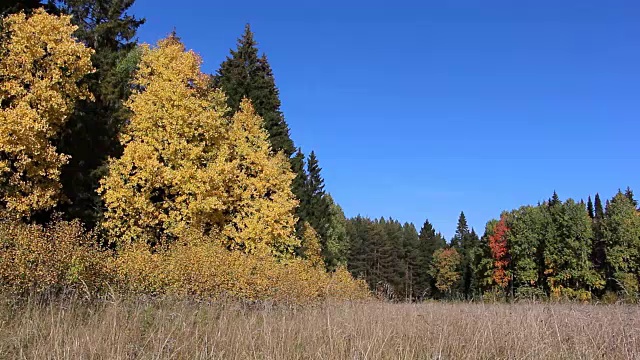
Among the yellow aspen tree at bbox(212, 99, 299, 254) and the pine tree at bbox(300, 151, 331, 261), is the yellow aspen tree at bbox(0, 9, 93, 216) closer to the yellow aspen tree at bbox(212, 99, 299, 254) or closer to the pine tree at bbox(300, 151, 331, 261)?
the yellow aspen tree at bbox(212, 99, 299, 254)

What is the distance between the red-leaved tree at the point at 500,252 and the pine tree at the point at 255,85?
41.7 meters

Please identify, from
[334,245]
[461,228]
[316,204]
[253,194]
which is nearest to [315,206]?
[316,204]

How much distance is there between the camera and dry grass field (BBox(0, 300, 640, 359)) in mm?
4246

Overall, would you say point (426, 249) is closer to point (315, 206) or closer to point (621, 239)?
point (621, 239)

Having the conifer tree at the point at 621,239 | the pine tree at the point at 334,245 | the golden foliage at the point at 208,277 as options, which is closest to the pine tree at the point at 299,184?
the pine tree at the point at 334,245

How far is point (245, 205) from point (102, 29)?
1039cm

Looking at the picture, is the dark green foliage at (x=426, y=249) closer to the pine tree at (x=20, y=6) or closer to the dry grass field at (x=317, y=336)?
the pine tree at (x=20, y=6)

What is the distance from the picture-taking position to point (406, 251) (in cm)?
8481

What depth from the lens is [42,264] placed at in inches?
316

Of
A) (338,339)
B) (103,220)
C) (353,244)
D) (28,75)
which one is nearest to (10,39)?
(28,75)

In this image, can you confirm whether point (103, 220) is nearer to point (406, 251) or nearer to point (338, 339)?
→ point (338, 339)

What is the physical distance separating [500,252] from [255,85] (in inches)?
1849

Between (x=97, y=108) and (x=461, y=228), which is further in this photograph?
(x=461, y=228)

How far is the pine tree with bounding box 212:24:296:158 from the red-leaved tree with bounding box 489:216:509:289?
4174 cm
